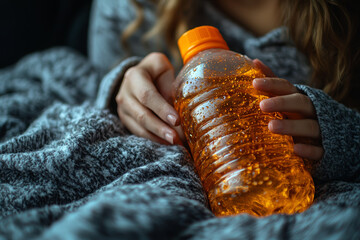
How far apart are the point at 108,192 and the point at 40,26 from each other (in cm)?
116

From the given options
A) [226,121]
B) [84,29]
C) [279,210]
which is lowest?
[279,210]

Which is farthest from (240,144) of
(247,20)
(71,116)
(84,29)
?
(84,29)

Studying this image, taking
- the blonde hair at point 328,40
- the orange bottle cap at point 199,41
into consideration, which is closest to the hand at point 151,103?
the orange bottle cap at point 199,41

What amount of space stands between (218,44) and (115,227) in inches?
16.9

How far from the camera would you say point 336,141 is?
1.80 ft

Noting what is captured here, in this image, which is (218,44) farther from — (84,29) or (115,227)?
(84,29)

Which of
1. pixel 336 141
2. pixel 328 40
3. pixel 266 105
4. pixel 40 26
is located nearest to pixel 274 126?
pixel 266 105

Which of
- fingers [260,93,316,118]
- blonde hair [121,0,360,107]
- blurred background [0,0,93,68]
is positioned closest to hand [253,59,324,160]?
fingers [260,93,316,118]

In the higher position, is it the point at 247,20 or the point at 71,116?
the point at 247,20

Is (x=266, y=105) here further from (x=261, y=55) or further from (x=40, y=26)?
(x=40, y=26)

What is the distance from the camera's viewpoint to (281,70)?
2.85ft

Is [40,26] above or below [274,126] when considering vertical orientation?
above

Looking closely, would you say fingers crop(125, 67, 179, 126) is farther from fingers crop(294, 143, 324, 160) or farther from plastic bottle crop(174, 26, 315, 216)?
fingers crop(294, 143, 324, 160)

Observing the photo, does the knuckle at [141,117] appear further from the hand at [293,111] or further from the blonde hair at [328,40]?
the blonde hair at [328,40]
